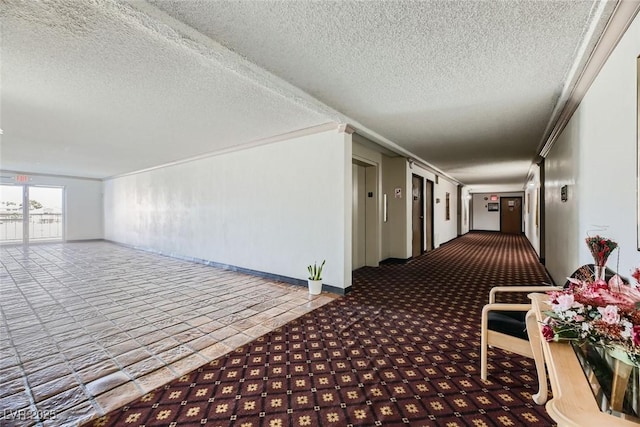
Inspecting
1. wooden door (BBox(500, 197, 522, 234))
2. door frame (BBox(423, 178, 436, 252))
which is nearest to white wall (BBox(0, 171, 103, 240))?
door frame (BBox(423, 178, 436, 252))

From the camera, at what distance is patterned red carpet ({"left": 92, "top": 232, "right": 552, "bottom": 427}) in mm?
1729

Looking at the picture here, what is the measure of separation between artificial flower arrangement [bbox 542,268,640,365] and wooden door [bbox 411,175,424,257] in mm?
6272

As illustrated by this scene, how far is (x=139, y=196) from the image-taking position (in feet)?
29.4

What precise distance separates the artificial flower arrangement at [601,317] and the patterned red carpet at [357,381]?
3.36ft

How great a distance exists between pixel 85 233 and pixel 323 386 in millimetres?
12948

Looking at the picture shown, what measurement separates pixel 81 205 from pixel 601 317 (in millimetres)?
14252

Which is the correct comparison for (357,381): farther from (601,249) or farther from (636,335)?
(601,249)

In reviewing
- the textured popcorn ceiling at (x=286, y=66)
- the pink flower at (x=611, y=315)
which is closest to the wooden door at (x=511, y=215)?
the textured popcorn ceiling at (x=286, y=66)

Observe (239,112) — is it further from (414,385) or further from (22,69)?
(414,385)

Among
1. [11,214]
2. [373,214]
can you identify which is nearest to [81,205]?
[11,214]

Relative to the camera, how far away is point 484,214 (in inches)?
669

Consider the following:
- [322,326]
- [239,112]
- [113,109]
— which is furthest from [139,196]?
[322,326]

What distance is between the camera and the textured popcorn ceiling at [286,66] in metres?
1.93

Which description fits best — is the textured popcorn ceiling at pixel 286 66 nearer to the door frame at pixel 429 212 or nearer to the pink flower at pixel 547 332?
the pink flower at pixel 547 332
